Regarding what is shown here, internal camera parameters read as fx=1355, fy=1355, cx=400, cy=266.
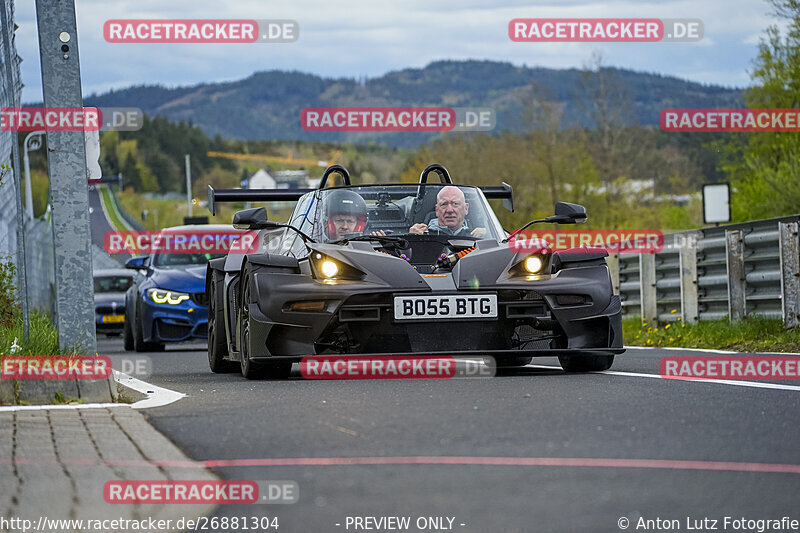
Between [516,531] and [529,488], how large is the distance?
1.92ft

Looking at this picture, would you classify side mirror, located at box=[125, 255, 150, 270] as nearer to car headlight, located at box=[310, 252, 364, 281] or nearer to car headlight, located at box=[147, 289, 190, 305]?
car headlight, located at box=[147, 289, 190, 305]

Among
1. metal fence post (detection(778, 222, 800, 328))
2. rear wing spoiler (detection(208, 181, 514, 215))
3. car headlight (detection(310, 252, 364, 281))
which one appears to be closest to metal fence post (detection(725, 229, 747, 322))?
metal fence post (detection(778, 222, 800, 328))

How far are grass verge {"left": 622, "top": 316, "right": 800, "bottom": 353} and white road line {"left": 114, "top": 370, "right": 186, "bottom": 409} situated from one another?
20.7 ft

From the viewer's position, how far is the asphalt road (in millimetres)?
4145

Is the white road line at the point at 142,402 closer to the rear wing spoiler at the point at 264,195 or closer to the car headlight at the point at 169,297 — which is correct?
the rear wing spoiler at the point at 264,195

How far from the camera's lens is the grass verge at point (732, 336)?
13.2m

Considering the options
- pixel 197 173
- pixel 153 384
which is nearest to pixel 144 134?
pixel 197 173

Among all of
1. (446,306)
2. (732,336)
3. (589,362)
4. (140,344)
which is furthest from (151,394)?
(140,344)

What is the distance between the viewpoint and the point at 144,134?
18575 centimetres

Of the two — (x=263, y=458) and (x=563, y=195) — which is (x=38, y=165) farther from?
(x=263, y=458)

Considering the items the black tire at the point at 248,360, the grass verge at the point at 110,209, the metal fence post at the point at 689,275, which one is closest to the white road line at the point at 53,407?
the black tire at the point at 248,360

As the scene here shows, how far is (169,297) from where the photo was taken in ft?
54.3

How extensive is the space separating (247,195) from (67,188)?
279 centimetres

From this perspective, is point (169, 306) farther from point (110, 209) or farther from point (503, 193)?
point (110, 209)
